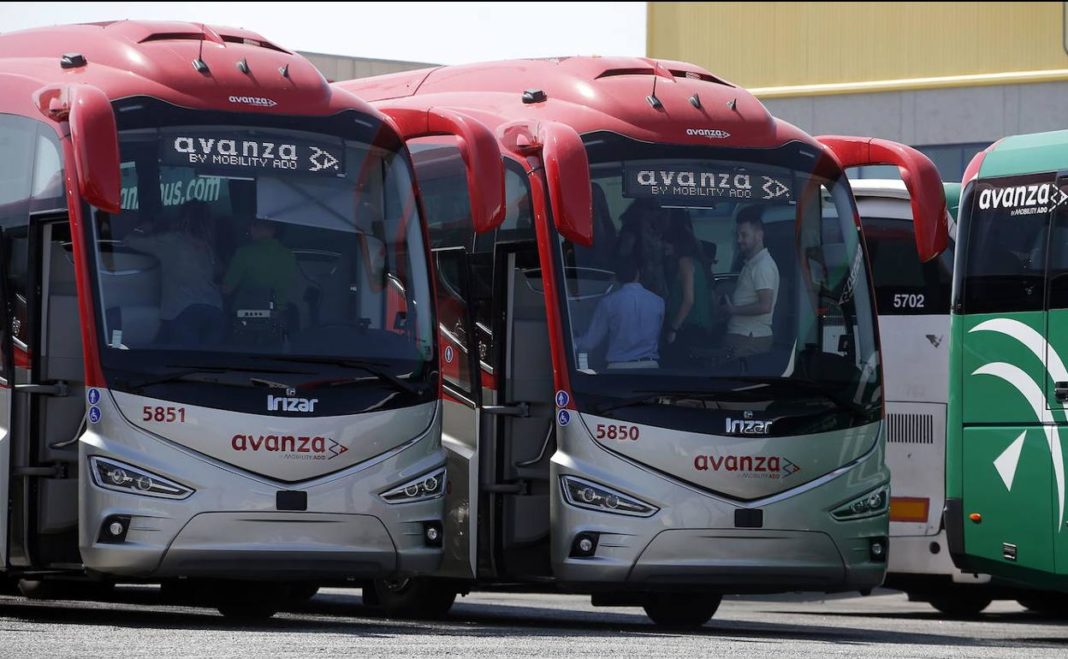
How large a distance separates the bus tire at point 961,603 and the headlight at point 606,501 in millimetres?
6221

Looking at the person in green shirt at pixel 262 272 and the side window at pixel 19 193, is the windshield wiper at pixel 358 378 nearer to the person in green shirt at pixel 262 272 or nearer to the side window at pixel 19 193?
→ the person in green shirt at pixel 262 272

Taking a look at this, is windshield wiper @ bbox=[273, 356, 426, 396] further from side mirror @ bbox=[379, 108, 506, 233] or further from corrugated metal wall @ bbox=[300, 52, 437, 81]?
corrugated metal wall @ bbox=[300, 52, 437, 81]

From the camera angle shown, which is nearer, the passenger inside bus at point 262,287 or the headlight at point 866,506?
the passenger inside bus at point 262,287

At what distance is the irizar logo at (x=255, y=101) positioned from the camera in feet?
42.1

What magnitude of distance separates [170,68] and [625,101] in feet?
9.49

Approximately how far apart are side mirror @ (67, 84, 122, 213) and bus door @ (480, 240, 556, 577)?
287 cm

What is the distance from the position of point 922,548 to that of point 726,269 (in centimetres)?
481

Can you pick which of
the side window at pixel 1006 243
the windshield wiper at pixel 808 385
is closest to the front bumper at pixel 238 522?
the windshield wiper at pixel 808 385

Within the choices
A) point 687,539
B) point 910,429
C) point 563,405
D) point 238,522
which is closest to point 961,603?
point 910,429

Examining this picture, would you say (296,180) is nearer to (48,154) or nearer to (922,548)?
(48,154)

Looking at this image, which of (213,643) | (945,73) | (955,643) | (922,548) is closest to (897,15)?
(945,73)

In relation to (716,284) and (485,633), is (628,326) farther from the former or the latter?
(485,633)

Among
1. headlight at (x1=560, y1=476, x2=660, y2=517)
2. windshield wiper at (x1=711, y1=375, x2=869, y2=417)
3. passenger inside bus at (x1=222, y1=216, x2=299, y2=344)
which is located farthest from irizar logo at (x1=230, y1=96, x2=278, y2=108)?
windshield wiper at (x1=711, y1=375, x2=869, y2=417)

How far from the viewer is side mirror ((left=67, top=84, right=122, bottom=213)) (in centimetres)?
1152
